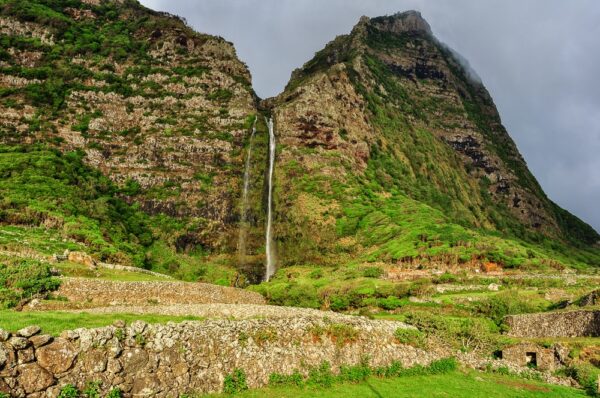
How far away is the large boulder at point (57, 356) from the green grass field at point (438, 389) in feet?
20.2

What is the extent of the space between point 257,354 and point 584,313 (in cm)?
2555

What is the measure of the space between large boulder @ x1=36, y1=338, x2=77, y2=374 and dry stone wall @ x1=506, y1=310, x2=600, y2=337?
3217 centimetres

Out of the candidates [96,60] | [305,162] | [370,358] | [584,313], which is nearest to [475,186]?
[305,162]

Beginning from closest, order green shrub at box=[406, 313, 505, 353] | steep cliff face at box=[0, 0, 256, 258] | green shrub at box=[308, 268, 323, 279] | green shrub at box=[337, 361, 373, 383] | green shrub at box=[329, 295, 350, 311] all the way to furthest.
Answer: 1. green shrub at box=[337, 361, 373, 383]
2. green shrub at box=[406, 313, 505, 353]
3. green shrub at box=[329, 295, 350, 311]
4. green shrub at box=[308, 268, 323, 279]
5. steep cliff face at box=[0, 0, 256, 258]

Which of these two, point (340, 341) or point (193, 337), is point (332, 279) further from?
point (193, 337)

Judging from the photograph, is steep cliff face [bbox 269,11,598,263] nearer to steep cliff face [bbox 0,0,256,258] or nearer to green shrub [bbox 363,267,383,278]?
green shrub [bbox 363,267,383,278]

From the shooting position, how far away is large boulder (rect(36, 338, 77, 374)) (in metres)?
14.9

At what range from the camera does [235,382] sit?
19.2 m

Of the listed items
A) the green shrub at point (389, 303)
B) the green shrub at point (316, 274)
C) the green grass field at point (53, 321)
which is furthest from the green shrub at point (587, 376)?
the green shrub at point (316, 274)

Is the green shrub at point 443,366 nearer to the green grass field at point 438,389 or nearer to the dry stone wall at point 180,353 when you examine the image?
the green grass field at point 438,389

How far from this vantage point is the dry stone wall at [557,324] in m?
31.5

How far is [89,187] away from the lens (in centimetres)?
8075

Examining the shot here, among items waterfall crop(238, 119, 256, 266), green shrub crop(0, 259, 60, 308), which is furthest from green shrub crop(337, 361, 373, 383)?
waterfall crop(238, 119, 256, 266)

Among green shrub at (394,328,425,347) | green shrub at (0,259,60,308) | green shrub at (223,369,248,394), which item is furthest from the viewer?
green shrub at (0,259,60,308)
